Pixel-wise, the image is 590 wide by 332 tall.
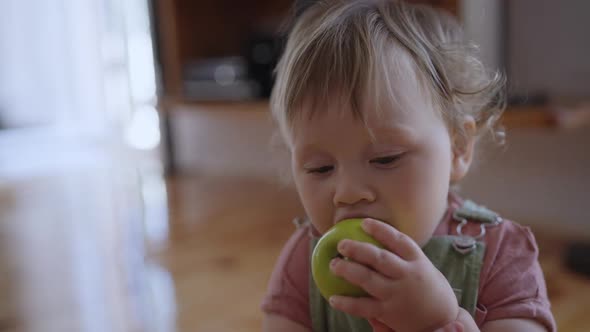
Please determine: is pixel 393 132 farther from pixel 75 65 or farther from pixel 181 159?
pixel 75 65

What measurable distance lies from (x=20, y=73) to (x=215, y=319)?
7.49 ft

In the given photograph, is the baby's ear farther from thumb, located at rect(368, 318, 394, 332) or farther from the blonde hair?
thumb, located at rect(368, 318, 394, 332)

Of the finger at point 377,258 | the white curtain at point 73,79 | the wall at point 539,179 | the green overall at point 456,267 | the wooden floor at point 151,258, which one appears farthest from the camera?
the white curtain at point 73,79

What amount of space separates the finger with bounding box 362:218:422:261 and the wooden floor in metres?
0.54

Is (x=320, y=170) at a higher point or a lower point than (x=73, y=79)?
higher

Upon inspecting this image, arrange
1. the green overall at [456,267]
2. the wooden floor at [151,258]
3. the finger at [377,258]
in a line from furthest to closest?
the wooden floor at [151,258] < the green overall at [456,267] < the finger at [377,258]

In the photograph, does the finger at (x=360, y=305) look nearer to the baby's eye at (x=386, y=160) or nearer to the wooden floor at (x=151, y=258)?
the baby's eye at (x=386, y=160)

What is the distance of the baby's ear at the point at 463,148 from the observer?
1.82 feet

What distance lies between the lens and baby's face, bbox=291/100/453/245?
48 centimetres

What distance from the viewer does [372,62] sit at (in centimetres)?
48

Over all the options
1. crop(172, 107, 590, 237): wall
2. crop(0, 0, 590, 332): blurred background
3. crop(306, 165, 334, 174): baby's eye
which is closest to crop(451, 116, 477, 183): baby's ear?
crop(306, 165, 334, 174): baby's eye

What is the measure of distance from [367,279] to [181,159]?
6.70 ft

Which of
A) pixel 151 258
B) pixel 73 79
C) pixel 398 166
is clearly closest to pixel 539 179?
pixel 151 258

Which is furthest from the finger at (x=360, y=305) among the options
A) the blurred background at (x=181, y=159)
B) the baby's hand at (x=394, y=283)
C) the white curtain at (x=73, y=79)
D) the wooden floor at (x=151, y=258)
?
the white curtain at (x=73, y=79)
